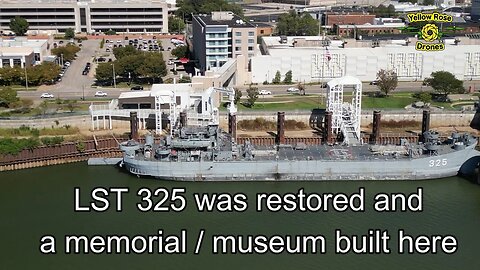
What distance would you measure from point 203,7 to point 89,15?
50.1 feet

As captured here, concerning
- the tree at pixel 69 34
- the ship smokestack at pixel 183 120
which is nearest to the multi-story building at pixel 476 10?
the tree at pixel 69 34

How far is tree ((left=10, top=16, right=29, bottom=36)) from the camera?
7019 cm

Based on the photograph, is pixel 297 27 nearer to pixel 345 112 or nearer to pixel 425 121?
pixel 345 112

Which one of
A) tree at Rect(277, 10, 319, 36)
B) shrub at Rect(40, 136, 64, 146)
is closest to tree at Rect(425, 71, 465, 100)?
shrub at Rect(40, 136, 64, 146)

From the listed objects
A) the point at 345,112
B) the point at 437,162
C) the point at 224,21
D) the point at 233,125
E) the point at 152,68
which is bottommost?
the point at 437,162

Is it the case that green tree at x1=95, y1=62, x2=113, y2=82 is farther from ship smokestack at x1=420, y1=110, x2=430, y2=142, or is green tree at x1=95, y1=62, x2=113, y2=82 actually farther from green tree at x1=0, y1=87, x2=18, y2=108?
ship smokestack at x1=420, y1=110, x2=430, y2=142

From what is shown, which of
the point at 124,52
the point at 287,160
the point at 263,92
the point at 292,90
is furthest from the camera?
the point at 124,52

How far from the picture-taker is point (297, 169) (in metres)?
30.3

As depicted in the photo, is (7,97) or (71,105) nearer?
(7,97)

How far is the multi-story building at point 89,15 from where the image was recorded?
73375 mm

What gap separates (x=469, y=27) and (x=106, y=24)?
42.0m

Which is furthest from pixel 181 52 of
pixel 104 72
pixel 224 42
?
pixel 104 72

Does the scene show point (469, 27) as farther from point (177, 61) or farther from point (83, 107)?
point (83, 107)

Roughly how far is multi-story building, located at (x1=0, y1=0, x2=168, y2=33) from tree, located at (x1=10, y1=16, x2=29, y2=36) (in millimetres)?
2108
